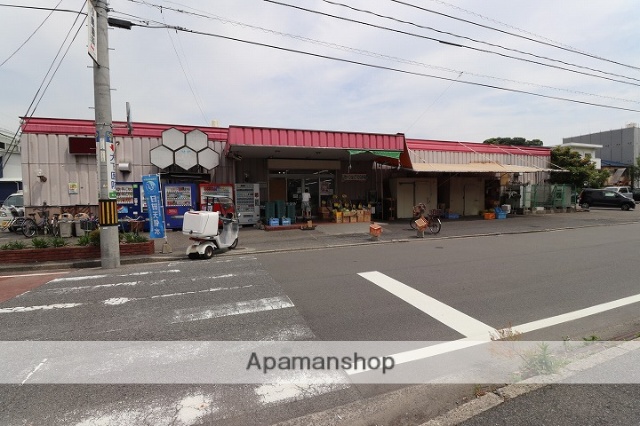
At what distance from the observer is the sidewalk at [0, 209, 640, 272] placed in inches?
380

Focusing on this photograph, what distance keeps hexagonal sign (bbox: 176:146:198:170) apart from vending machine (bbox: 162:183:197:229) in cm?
89

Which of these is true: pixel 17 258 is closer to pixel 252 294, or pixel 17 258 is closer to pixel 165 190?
pixel 165 190

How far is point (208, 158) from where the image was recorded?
15195 millimetres

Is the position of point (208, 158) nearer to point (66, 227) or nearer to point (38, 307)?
point (66, 227)

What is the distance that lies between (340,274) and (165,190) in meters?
10.7

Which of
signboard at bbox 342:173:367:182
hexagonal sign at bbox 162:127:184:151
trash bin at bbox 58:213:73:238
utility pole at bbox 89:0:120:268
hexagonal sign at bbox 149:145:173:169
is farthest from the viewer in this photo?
signboard at bbox 342:173:367:182

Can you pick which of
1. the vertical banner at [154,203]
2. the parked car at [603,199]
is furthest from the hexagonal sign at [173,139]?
the parked car at [603,199]

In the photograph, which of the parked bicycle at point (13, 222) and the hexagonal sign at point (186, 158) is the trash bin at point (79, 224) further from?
the hexagonal sign at point (186, 158)

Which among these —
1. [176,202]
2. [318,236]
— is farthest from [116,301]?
[176,202]

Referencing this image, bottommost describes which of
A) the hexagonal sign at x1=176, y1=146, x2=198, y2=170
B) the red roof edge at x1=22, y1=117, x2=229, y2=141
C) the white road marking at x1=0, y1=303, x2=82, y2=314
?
the white road marking at x1=0, y1=303, x2=82, y2=314

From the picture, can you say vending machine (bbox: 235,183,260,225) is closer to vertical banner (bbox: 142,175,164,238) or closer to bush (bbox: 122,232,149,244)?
vertical banner (bbox: 142,175,164,238)

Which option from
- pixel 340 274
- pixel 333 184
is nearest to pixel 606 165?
pixel 333 184

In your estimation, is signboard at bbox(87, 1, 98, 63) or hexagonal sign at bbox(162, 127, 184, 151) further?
hexagonal sign at bbox(162, 127, 184, 151)

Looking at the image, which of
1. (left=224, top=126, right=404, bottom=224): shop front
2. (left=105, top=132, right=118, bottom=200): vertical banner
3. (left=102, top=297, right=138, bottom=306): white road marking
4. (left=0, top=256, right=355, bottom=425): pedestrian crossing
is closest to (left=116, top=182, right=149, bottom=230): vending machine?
(left=224, top=126, right=404, bottom=224): shop front
